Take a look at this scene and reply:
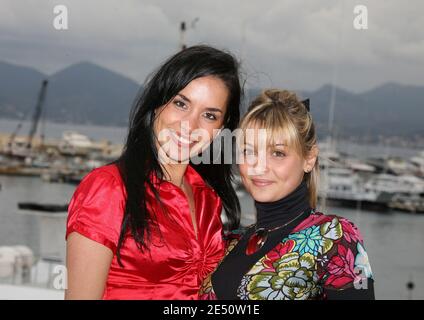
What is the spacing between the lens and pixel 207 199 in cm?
218

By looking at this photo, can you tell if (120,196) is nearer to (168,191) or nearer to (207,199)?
(168,191)

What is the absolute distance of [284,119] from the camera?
5.69 feet

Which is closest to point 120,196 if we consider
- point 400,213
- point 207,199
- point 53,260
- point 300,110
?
point 207,199

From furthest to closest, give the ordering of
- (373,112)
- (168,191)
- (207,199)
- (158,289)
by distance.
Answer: (373,112) < (207,199) < (168,191) < (158,289)

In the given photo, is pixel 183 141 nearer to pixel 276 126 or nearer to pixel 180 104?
pixel 180 104

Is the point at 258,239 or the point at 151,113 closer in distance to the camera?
the point at 258,239

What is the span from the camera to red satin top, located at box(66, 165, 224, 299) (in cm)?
176

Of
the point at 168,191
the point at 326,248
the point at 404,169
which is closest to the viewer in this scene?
the point at 326,248

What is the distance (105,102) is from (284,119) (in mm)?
52971

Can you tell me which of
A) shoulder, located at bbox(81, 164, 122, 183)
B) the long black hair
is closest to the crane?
the long black hair

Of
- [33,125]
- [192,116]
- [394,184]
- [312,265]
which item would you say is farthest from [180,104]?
[33,125]

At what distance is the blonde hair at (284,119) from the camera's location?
5.69ft

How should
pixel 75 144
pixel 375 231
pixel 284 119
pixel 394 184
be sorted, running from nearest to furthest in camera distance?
pixel 284 119 < pixel 375 231 < pixel 394 184 < pixel 75 144
